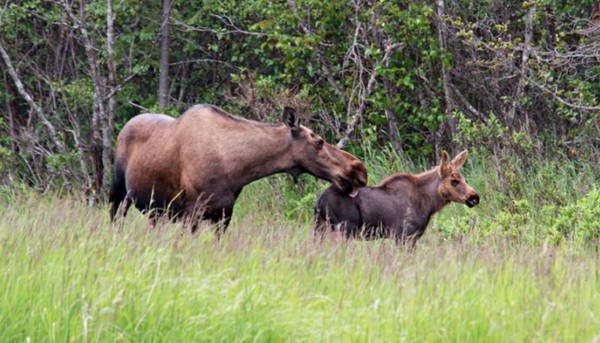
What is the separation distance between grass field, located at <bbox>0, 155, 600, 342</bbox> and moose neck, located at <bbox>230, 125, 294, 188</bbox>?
78.9 inches

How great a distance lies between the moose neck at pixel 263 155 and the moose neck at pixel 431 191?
1.70 meters

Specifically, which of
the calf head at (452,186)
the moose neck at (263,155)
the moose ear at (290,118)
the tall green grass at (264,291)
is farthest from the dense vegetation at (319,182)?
the moose ear at (290,118)

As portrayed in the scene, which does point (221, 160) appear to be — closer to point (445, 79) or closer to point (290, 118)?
point (290, 118)

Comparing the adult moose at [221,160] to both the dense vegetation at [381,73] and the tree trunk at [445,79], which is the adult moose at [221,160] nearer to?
the dense vegetation at [381,73]

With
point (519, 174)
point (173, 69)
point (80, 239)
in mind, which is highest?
point (80, 239)

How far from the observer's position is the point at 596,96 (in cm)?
1578

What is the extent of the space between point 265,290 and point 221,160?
151 inches

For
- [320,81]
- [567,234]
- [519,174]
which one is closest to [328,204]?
[567,234]

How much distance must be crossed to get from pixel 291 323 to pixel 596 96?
34.5 ft

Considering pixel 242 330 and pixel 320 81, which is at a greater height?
pixel 242 330

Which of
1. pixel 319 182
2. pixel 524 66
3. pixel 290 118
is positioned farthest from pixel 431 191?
pixel 319 182

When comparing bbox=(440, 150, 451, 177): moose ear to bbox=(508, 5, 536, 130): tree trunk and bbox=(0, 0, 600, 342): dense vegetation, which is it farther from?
bbox=(508, 5, 536, 130): tree trunk

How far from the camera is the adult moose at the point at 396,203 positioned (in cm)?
1122

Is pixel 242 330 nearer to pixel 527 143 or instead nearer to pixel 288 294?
pixel 288 294
